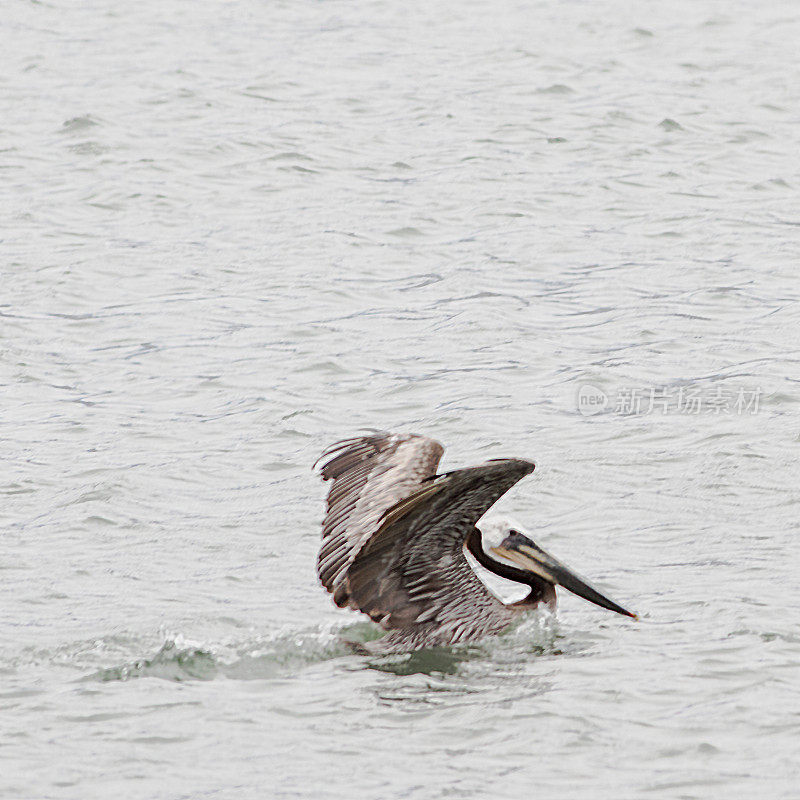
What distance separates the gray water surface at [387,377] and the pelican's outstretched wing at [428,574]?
0.17 meters

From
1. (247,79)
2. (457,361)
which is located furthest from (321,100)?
(457,361)

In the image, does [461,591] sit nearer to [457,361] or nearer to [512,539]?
[512,539]

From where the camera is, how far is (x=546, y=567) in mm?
7090

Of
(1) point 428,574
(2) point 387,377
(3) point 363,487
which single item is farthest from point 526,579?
(2) point 387,377

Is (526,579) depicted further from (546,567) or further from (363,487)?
(363,487)

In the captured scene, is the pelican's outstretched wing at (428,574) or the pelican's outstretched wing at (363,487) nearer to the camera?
the pelican's outstretched wing at (428,574)

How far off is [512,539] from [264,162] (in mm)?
8324

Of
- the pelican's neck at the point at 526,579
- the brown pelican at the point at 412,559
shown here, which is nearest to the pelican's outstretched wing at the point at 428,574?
the brown pelican at the point at 412,559

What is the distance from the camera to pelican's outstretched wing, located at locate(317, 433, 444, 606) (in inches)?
268

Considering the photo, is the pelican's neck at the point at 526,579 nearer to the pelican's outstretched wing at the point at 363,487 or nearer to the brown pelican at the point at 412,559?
the brown pelican at the point at 412,559

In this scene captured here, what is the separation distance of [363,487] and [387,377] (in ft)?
Answer: 11.1

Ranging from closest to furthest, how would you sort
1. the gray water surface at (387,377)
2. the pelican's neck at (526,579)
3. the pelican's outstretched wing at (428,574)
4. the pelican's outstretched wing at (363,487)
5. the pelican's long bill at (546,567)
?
the gray water surface at (387,377)
the pelican's outstretched wing at (428,574)
the pelican's outstretched wing at (363,487)
the pelican's long bill at (546,567)
the pelican's neck at (526,579)

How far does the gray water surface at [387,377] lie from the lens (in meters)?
5.87

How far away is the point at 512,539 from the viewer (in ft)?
23.5
